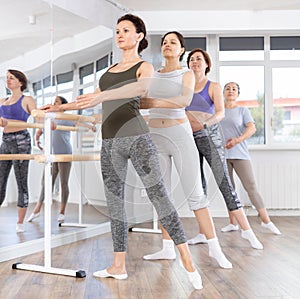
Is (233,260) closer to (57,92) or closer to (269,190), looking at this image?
(57,92)

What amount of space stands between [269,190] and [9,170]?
3020 millimetres

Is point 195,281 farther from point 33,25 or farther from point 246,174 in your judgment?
point 33,25

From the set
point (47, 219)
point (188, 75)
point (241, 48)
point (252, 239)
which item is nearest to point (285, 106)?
point (241, 48)

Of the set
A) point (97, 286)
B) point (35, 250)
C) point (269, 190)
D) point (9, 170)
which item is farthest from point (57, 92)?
point (269, 190)

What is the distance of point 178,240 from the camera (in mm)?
2203

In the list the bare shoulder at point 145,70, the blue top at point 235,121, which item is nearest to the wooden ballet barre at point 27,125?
the bare shoulder at point 145,70

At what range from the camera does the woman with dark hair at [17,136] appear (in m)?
Answer: 2.99

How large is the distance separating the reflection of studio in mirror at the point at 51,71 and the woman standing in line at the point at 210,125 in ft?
2.29

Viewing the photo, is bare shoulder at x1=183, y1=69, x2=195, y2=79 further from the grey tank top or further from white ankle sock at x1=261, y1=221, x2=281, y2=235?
white ankle sock at x1=261, y1=221, x2=281, y2=235

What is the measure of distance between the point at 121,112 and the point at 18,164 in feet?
3.77

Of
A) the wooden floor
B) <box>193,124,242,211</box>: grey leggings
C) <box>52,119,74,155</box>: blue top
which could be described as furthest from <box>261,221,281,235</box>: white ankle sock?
<box>52,119,74,155</box>: blue top

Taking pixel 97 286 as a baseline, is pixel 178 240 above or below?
above

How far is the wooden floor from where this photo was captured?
2.20 metres

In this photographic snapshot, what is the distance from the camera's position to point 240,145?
385 centimetres
